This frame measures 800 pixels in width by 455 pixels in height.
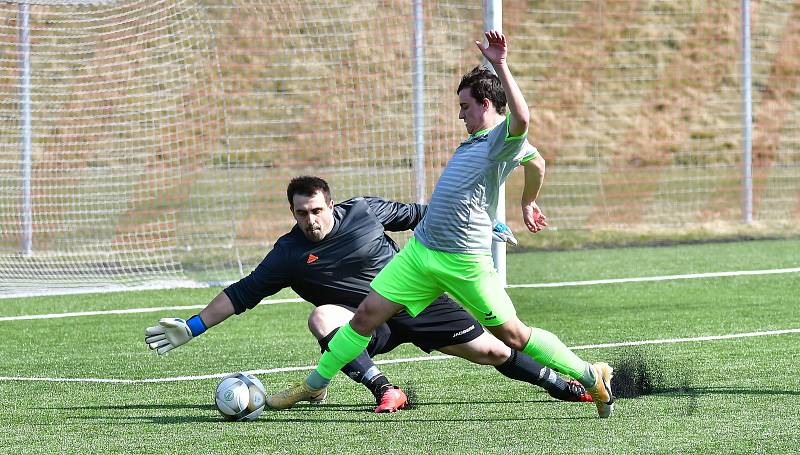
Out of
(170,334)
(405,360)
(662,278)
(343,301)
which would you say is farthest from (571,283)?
(170,334)

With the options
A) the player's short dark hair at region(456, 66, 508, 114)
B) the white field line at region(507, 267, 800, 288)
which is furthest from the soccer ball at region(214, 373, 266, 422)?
the white field line at region(507, 267, 800, 288)

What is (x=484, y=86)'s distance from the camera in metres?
5.67

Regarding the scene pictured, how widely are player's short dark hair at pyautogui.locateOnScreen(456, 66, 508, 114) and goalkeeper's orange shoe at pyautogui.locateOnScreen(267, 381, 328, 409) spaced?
5.39ft

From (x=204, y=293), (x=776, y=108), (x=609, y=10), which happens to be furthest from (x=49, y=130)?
(x=776, y=108)

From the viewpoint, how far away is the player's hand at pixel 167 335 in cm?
616

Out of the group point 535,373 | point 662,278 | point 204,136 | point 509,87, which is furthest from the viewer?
point 204,136

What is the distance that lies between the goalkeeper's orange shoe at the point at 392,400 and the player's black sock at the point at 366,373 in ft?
0.13

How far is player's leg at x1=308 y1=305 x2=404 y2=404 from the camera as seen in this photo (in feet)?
20.9

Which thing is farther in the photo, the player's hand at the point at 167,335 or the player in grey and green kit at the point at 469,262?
the player's hand at the point at 167,335

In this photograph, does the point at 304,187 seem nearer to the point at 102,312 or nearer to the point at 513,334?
the point at 513,334

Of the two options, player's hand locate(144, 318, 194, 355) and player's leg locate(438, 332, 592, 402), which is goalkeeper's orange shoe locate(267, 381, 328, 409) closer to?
player's hand locate(144, 318, 194, 355)

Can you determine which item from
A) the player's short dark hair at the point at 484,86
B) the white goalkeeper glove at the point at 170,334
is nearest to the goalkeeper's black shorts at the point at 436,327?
the white goalkeeper glove at the point at 170,334

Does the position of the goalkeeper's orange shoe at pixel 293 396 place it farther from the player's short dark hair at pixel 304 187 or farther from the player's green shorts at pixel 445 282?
the player's short dark hair at pixel 304 187

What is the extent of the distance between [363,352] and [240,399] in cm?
76
